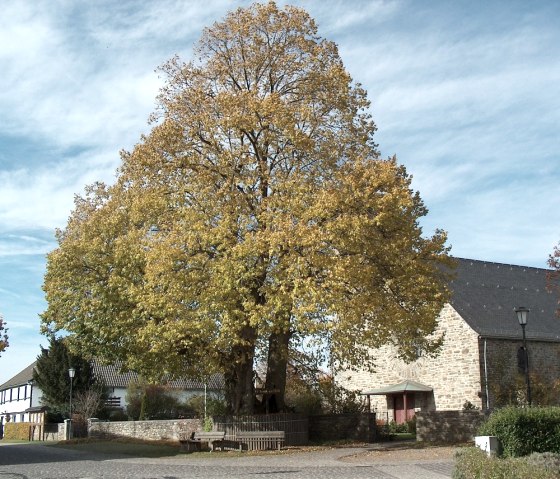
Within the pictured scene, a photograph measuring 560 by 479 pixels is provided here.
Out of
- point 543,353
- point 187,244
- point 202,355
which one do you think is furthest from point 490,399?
point 187,244

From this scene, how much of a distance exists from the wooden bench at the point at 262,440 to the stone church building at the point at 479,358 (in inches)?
313

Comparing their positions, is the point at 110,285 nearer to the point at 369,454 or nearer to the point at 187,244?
the point at 187,244

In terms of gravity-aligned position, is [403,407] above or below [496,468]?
above

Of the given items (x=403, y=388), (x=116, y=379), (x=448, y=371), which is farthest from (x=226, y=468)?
(x=116, y=379)

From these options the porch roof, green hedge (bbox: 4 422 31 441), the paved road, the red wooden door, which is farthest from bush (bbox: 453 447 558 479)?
green hedge (bbox: 4 422 31 441)

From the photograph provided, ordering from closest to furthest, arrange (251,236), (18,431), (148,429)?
(251,236) < (148,429) < (18,431)

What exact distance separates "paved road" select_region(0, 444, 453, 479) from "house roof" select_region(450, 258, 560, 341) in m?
14.5

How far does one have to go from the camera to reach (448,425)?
89.4ft

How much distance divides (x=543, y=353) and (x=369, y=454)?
18.3m

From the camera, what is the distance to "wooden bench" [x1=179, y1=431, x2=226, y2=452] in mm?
25730

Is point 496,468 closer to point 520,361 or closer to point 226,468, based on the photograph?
point 226,468

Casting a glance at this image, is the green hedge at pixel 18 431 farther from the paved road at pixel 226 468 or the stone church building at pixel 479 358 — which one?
the paved road at pixel 226 468

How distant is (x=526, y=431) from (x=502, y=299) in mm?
24794

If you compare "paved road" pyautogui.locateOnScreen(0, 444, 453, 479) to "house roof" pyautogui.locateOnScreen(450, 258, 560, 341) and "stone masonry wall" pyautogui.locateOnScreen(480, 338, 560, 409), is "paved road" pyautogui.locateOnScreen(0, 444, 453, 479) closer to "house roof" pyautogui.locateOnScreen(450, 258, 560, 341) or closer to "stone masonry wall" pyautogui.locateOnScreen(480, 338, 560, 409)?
"stone masonry wall" pyautogui.locateOnScreen(480, 338, 560, 409)
